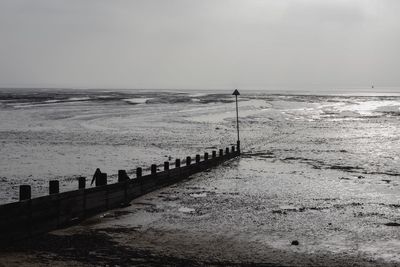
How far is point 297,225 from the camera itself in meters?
12.9

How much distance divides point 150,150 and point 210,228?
64.3 feet

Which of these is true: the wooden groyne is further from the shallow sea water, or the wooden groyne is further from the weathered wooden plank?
the shallow sea water

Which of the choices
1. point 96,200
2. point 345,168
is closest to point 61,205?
point 96,200

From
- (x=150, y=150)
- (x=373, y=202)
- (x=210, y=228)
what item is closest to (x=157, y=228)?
(x=210, y=228)

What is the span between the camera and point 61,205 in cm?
1191

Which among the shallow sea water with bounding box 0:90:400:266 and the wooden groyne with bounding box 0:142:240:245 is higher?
the wooden groyne with bounding box 0:142:240:245

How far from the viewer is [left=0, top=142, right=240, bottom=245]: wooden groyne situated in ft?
33.7

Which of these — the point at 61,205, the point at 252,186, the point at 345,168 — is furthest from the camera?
the point at 345,168

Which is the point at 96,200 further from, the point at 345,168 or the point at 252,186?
the point at 345,168

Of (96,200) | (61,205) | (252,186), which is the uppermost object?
(61,205)

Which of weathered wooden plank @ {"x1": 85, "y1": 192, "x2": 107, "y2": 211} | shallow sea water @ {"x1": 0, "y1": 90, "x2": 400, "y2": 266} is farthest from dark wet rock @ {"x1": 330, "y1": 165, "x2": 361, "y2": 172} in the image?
weathered wooden plank @ {"x1": 85, "y1": 192, "x2": 107, "y2": 211}

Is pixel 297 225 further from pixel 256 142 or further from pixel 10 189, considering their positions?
pixel 256 142

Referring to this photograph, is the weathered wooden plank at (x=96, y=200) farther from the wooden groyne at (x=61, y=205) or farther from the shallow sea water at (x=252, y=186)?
the shallow sea water at (x=252, y=186)

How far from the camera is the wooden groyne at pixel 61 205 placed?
1027 centimetres
